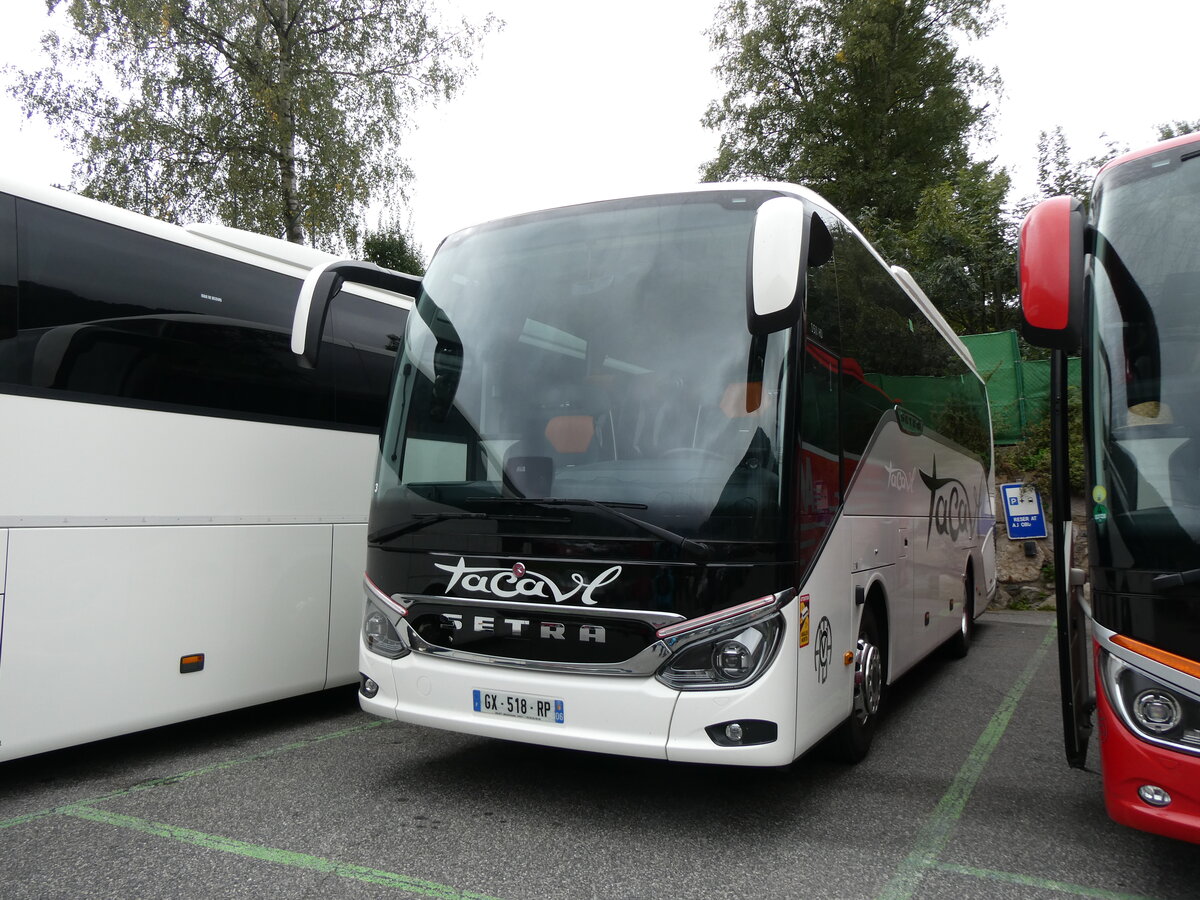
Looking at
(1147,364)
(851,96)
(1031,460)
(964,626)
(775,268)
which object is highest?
(851,96)

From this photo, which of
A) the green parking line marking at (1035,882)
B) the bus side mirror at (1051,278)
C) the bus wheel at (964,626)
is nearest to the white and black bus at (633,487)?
the green parking line marking at (1035,882)

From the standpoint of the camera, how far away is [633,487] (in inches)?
163

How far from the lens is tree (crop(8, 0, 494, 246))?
1989cm

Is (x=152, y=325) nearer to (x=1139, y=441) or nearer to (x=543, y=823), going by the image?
(x=543, y=823)

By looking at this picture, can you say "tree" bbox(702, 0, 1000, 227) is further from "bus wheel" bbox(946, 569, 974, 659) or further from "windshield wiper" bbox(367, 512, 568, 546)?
"windshield wiper" bbox(367, 512, 568, 546)

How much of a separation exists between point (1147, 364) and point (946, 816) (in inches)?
91.7

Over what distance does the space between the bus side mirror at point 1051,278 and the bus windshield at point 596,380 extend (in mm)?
1060

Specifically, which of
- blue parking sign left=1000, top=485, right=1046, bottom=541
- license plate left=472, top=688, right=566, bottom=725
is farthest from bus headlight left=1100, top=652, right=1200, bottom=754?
blue parking sign left=1000, top=485, right=1046, bottom=541

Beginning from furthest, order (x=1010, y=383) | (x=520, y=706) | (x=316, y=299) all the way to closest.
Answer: (x=1010, y=383), (x=316, y=299), (x=520, y=706)

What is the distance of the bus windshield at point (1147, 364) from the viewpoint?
3215 mm

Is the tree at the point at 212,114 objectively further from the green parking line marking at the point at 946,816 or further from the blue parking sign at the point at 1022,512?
the green parking line marking at the point at 946,816

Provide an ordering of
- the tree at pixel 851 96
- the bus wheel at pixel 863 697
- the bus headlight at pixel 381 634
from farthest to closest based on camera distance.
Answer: the tree at pixel 851 96, the bus wheel at pixel 863 697, the bus headlight at pixel 381 634

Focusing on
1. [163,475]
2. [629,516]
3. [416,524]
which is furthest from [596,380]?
[163,475]

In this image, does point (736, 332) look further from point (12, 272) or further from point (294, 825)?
point (12, 272)
